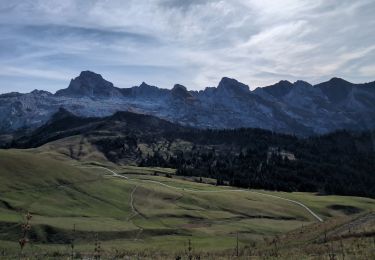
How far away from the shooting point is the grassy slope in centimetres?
11606

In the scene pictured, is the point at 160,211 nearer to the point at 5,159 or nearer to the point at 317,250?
the point at 5,159

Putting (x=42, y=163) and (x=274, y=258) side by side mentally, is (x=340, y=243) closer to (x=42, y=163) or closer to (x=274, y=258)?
(x=274, y=258)

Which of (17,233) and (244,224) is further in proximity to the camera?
(244,224)

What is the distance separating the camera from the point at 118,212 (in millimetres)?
157375

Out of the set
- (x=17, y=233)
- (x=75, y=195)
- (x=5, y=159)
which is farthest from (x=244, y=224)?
(x=5, y=159)

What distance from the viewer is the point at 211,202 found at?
189 metres

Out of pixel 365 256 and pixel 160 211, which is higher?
pixel 365 256

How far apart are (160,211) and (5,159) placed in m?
59.6

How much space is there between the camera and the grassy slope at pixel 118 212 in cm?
11606

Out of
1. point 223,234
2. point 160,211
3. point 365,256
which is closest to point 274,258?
point 365,256

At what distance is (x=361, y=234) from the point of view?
47.0 metres

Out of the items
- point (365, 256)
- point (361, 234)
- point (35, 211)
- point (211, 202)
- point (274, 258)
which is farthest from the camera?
point (211, 202)

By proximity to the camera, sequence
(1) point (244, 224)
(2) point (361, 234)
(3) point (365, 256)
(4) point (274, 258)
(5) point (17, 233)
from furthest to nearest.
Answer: (1) point (244, 224)
(5) point (17, 233)
(2) point (361, 234)
(4) point (274, 258)
(3) point (365, 256)

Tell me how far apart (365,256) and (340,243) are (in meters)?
7.65
